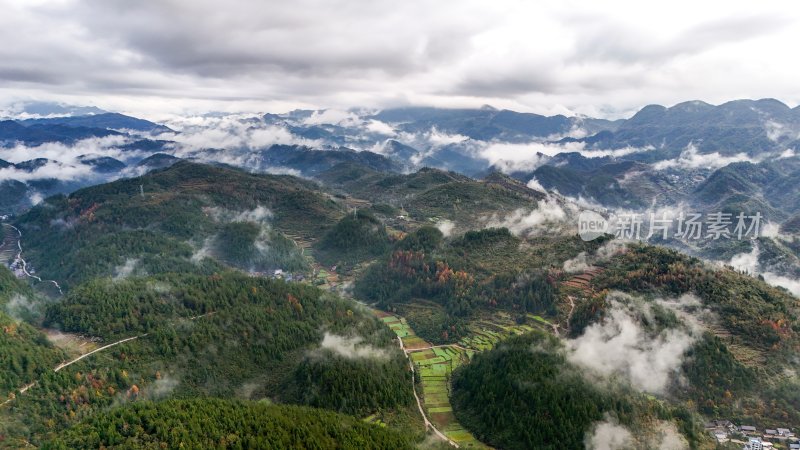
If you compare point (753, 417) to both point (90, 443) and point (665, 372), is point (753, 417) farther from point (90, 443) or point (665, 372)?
point (90, 443)

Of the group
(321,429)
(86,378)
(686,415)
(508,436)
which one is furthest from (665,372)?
(86,378)

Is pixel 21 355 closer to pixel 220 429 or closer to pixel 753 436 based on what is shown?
pixel 220 429

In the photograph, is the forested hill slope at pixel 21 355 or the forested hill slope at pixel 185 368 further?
the forested hill slope at pixel 185 368

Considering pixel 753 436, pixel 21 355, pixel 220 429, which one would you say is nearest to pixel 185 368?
pixel 21 355

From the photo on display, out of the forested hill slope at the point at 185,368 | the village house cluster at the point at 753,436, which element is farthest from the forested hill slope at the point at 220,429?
the village house cluster at the point at 753,436

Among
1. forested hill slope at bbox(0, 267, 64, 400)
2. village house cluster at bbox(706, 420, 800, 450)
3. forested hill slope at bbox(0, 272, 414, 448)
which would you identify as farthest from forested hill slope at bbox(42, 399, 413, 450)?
village house cluster at bbox(706, 420, 800, 450)

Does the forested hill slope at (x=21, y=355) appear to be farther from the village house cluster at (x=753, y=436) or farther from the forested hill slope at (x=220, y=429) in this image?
the village house cluster at (x=753, y=436)

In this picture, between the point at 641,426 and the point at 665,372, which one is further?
the point at 665,372
